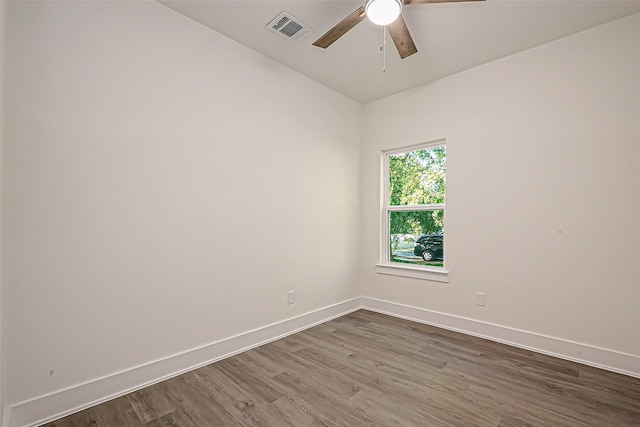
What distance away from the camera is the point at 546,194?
266 centimetres

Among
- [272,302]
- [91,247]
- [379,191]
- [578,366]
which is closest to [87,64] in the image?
[91,247]

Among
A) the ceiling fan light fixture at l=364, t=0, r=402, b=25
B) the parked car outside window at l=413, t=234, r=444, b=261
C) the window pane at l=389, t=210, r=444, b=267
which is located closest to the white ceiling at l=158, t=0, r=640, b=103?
the ceiling fan light fixture at l=364, t=0, r=402, b=25

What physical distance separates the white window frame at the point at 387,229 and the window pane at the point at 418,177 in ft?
0.17

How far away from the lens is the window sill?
3291mm

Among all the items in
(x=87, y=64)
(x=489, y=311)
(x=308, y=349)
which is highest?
(x=87, y=64)

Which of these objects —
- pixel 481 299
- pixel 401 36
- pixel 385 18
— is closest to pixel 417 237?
pixel 481 299

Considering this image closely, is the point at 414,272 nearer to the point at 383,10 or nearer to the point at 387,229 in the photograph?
the point at 387,229

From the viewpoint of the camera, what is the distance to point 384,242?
3910mm

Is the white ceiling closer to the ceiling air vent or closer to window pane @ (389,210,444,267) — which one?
the ceiling air vent

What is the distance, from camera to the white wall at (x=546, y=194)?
2.33 metres

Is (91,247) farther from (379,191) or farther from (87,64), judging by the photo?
(379,191)

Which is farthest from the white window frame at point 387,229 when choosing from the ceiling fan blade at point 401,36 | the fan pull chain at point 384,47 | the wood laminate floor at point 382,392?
the ceiling fan blade at point 401,36

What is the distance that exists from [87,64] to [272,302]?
2.36 m

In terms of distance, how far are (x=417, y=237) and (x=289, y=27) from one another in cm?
263
